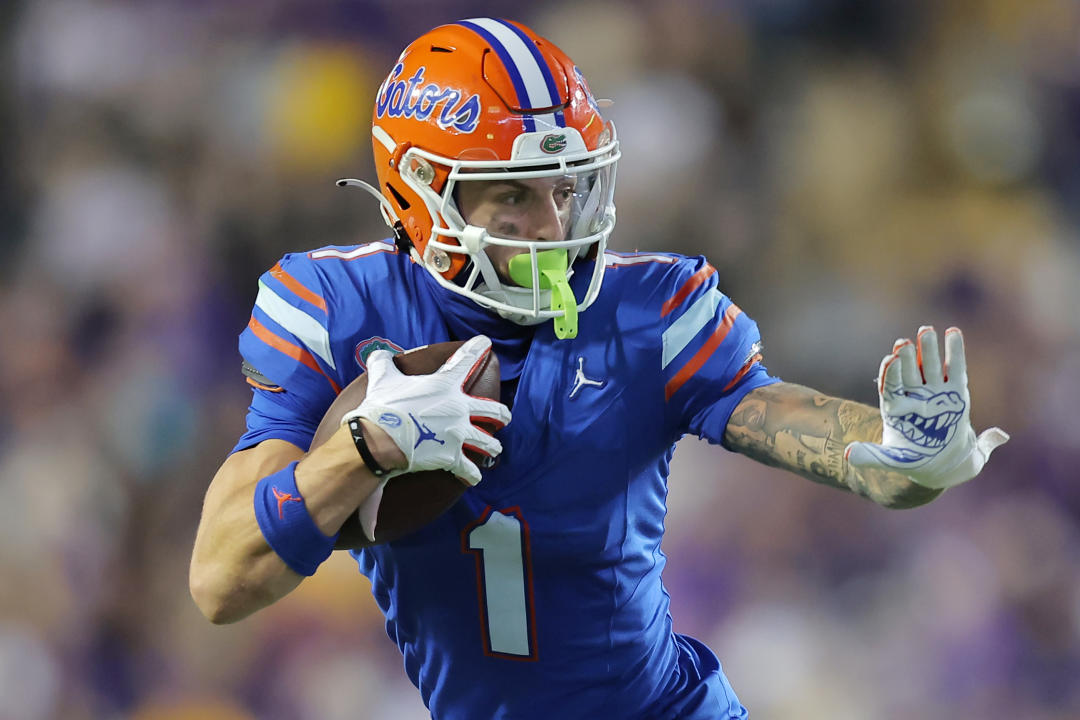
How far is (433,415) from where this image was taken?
158cm

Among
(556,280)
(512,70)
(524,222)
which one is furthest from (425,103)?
(556,280)

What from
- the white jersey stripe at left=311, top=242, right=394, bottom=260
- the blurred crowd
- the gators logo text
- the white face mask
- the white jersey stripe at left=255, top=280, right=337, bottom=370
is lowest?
the blurred crowd

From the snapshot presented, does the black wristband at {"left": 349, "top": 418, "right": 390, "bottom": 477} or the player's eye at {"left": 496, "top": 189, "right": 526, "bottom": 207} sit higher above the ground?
the player's eye at {"left": 496, "top": 189, "right": 526, "bottom": 207}

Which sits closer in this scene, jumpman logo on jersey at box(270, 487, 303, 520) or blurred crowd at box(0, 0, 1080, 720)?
jumpman logo on jersey at box(270, 487, 303, 520)

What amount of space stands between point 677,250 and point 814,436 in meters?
1.86

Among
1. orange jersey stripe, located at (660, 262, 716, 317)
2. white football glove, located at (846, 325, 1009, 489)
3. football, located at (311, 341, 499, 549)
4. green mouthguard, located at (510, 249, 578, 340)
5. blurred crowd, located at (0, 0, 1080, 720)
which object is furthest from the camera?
blurred crowd, located at (0, 0, 1080, 720)

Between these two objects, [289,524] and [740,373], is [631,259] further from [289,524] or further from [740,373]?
[289,524]

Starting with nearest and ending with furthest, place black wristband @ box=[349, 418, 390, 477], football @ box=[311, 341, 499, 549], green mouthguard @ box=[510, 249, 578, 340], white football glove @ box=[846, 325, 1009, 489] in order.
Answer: white football glove @ box=[846, 325, 1009, 489] < black wristband @ box=[349, 418, 390, 477] < football @ box=[311, 341, 499, 549] < green mouthguard @ box=[510, 249, 578, 340]

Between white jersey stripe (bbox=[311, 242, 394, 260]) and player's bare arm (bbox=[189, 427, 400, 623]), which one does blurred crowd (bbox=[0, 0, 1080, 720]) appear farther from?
player's bare arm (bbox=[189, 427, 400, 623])

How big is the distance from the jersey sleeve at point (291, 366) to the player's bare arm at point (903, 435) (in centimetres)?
69

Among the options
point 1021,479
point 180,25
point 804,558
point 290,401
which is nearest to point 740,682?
point 804,558

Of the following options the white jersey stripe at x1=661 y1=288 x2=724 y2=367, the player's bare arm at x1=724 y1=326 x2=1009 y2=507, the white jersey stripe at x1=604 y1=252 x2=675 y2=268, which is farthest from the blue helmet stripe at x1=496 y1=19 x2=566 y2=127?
the player's bare arm at x1=724 y1=326 x2=1009 y2=507

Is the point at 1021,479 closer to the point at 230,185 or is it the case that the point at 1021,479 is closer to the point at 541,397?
the point at 541,397

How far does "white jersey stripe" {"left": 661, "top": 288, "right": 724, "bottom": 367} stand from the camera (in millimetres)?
1883
